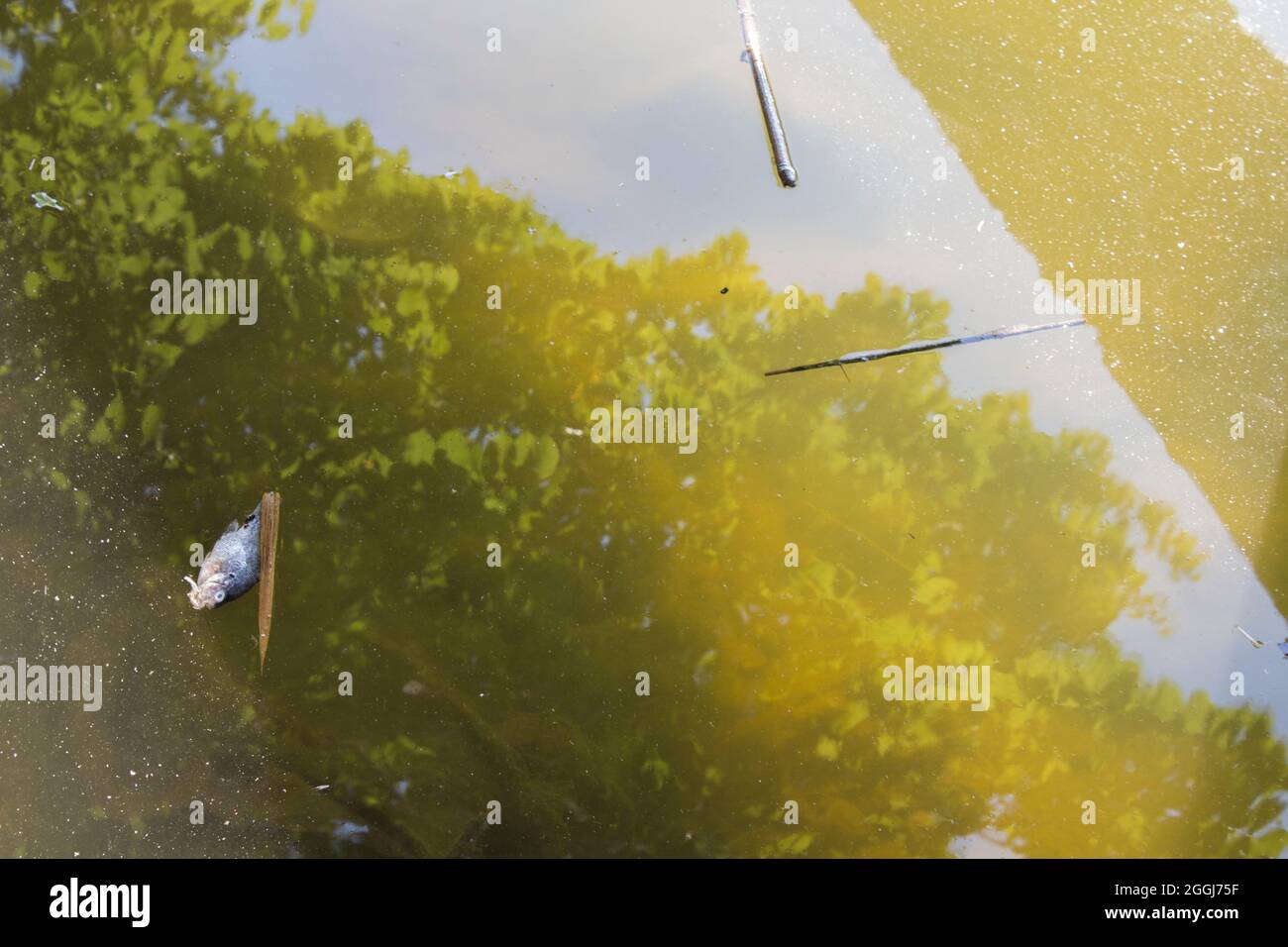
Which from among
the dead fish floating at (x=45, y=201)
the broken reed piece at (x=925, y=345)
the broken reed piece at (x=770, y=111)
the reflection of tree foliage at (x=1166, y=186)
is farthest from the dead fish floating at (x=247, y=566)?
the reflection of tree foliage at (x=1166, y=186)

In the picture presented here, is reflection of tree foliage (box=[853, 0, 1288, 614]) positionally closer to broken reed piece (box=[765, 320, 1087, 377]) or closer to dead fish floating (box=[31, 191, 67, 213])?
broken reed piece (box=[765, 320, 1087, 377])

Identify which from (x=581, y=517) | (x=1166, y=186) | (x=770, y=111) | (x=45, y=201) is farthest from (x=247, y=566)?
(x=1166, y=186)

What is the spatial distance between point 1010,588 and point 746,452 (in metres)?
1.16

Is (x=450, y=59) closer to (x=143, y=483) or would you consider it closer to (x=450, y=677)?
(x=143, y=483)

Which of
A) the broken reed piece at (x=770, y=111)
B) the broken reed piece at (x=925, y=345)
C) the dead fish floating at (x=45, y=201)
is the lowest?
the broken reed piece at (x=925, y=345)

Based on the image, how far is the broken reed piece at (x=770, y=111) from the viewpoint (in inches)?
146

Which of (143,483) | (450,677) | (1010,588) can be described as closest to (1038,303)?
(1010,588)

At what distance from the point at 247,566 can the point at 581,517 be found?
4.27 feet

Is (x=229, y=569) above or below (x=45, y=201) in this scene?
below

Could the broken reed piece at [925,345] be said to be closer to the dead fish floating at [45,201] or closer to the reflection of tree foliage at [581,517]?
the reflection of tree foliage at [581,517]

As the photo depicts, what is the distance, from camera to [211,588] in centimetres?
367

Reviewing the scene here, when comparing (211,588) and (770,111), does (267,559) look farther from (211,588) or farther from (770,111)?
(770,111)

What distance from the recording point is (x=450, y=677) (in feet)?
12.2

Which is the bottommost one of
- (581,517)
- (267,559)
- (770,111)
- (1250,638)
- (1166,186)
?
(1250,638)
